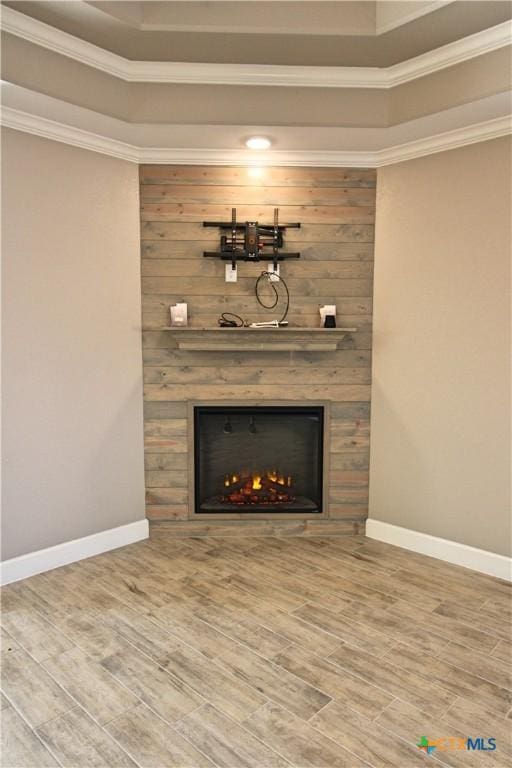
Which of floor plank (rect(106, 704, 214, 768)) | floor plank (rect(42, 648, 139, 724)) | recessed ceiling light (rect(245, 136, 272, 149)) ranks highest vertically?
recessed ceiling light (rect(245, 136, 272, 149))

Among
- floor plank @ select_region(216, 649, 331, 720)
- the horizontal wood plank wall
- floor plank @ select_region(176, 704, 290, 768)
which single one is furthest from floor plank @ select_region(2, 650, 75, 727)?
the horizontal wood plank wall

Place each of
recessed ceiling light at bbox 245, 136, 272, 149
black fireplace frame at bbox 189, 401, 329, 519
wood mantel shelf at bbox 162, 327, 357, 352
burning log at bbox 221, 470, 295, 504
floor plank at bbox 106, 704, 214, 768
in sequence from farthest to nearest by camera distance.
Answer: burning log at bbox 221, 470, 295, 504
black fireplace frame at bbox 189, 401, 329, 519
wood mantel shelf at bbox 162, 327, 357, 352
recessed ceiling light at bbox 245, 136, 272, 149
floor plank at bbox 106, 704, 214, 768

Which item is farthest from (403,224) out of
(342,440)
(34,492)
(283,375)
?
(34,492)

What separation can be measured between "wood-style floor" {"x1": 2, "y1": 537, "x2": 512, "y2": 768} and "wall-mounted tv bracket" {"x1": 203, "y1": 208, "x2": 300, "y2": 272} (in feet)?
6.25

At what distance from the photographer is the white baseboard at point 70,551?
2.96 meters

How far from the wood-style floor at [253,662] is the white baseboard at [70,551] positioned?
0.24ft

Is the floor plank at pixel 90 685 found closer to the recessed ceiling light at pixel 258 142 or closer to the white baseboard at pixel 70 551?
the white baseboard at pixel 70 551

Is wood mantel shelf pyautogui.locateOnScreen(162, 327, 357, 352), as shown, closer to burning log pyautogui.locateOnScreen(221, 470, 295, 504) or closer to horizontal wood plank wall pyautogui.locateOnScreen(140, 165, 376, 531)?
horizontal wood plank wall pyautogui.locateOnScreen(140, 165, 376, 531)

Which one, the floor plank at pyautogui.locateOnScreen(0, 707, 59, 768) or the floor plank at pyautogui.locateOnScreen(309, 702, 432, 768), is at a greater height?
the floor plank at pyautogui.locateOnScreen(309, 702, 432, 768)

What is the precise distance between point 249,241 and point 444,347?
1.39 m

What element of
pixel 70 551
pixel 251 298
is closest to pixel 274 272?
pixel 251 298

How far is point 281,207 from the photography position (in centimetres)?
349

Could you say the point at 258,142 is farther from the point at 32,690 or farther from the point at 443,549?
the point at 32,690

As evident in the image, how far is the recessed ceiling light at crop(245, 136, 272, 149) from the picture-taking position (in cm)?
315
